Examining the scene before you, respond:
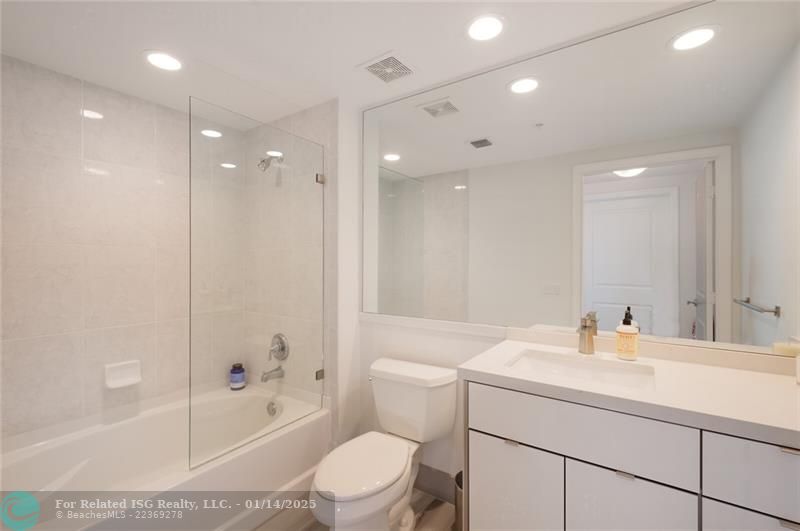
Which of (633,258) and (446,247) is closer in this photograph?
(633,258)

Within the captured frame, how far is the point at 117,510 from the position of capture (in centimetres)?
127

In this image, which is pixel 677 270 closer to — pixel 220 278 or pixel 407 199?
pixel 407 199

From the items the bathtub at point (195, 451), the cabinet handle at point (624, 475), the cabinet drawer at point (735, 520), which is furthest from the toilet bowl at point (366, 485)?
the cabinet drawer at point (735, 520)

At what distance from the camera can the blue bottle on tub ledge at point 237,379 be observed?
2086 mm

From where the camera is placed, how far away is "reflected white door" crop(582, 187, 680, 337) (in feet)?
4.37

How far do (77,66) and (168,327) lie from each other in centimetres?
145

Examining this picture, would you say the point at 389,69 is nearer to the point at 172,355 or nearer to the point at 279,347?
the point at 279,347

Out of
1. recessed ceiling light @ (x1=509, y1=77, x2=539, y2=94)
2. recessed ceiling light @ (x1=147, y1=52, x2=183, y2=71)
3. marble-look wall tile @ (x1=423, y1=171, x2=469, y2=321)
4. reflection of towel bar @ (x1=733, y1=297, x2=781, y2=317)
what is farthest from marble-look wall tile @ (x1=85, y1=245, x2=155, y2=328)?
reflection of towel bar @ (x1=733, y1=297, x2=781, y2=317)

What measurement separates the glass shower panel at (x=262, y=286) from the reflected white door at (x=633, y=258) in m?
1.48

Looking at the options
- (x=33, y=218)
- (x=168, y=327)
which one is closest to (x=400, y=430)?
(x=168, y=327)

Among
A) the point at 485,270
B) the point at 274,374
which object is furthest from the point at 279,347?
the point at 485,270

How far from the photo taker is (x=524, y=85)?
5.36 feet

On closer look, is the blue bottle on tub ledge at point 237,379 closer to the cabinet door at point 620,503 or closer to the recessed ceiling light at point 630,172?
the cabinet door at point 620,503

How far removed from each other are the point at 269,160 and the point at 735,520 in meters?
2.32
